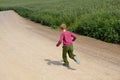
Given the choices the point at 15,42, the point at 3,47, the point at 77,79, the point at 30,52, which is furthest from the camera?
the point at 15,42

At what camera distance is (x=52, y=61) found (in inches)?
493

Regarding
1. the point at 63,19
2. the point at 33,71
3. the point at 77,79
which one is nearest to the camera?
the point at 77,79

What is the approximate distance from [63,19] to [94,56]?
1252 cm

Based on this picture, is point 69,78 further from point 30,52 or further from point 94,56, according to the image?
point 30,52

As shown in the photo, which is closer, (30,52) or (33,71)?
(33,71)

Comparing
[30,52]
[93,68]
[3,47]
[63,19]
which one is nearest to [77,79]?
[93,68]

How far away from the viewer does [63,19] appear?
25641 mm

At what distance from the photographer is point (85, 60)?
1264cm

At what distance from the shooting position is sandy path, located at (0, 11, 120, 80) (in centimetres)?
1052

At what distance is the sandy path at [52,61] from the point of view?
414 inches

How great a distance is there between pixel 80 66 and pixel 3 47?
5209 mm

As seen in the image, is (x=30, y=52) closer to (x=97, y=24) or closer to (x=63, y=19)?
(x=97, y=24)

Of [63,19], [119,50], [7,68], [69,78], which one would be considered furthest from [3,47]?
[63,19]

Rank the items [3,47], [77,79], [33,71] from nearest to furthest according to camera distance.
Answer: [77,79], [33,71], [3,47]
